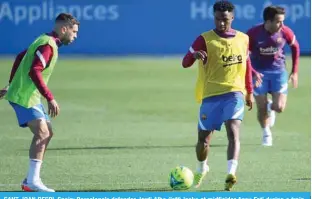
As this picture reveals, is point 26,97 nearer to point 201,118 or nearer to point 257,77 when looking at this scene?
point 201,118

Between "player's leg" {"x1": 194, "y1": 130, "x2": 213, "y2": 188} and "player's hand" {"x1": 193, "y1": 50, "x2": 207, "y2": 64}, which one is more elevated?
"player's hand" {"x1": 193, "y1": 50, "x2": 207, "y2": 64}

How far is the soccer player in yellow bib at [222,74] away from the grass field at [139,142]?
73cm

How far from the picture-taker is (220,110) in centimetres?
1324

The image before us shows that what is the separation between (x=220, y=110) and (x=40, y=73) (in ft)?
7.35

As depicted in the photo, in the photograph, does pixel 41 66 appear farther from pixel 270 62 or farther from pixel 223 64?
pixel 270 62

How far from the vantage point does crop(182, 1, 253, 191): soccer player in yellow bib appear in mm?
13031

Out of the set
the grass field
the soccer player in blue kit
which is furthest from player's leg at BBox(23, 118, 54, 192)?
the soccer player in blue kit

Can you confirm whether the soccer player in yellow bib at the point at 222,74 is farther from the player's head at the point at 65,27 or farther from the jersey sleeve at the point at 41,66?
the jersey sleeve at the point at 41,66

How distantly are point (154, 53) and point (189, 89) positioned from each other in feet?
28.7

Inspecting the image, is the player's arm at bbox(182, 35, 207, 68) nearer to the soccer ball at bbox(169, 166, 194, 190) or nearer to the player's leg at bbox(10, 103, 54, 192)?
the soccer ball at bbox(169, 166, 194, 190)

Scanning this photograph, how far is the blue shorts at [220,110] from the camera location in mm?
13125

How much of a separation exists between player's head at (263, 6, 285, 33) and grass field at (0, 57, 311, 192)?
1.85 metres

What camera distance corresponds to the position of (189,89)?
26.7 m

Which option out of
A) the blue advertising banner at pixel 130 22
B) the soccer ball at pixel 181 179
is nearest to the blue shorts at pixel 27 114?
the soccer ball at pixel 181 179
